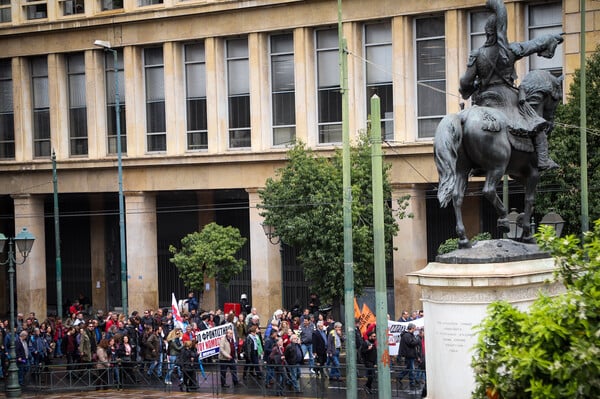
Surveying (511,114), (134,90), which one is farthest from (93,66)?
(511,114)

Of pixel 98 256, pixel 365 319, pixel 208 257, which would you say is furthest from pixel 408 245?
pixel 98 256

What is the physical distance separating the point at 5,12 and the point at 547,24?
24768 mm

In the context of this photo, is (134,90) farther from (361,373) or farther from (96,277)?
(361,373)

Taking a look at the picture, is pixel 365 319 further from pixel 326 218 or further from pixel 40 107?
pixel 40 107

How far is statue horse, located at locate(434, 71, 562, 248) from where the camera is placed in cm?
1523

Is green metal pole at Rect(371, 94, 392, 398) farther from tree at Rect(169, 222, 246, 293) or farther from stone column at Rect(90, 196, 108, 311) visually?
stone column at Rect(90, 196, 108, 311)

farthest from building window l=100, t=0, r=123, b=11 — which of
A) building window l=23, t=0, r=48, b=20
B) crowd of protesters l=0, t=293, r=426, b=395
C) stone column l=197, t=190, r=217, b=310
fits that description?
crowd of protesters l=0, t=293, r=426, b=395

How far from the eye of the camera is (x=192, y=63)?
4884 cm

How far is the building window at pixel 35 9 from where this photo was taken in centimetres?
5234

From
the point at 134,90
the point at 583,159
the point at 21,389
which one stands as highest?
the point at 134,90

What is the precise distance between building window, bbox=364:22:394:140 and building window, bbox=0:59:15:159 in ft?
57.1

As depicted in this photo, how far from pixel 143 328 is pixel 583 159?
12678mm

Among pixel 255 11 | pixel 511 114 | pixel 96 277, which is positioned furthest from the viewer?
pixel 96 277

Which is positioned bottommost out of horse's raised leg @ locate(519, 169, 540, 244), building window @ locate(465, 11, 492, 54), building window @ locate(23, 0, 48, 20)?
horse's raised leg @ locate(519, 169, 540, 244)
